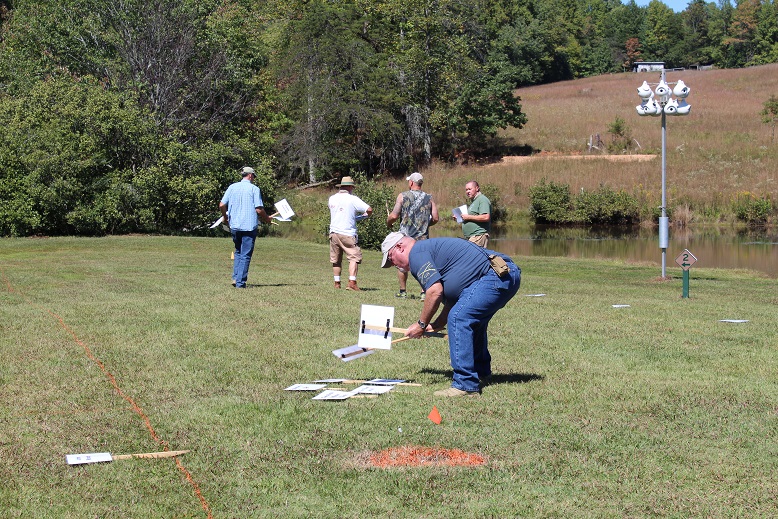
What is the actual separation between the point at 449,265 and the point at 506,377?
60.2 inches

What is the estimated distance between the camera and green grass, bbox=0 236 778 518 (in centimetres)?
550

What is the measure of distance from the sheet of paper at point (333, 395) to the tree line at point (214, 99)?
1008 inches

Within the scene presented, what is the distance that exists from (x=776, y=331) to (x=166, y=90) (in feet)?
99.6

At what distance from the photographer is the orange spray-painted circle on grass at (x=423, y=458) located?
20.0 ft

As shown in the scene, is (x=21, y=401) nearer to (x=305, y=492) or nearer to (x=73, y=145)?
(x=305, y=492)

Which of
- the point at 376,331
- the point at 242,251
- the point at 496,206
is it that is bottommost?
the point at 376,331

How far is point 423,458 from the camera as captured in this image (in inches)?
244

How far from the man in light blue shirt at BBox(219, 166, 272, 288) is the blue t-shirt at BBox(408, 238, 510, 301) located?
7913 millimetres

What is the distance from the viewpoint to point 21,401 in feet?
25.4

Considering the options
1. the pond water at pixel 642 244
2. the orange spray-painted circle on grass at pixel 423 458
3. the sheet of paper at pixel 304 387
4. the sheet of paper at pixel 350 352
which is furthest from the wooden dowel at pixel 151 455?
the pond water at pixel 642 244

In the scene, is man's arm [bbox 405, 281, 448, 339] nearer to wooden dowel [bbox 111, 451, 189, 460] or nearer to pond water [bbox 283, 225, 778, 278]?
wooden dowel [bbox 111, 451, 189, 460]

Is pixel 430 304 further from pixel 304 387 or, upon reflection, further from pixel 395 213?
pixel 395 213

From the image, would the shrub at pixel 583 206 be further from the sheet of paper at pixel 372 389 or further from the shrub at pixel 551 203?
the sheet of paper at pixel 372 389

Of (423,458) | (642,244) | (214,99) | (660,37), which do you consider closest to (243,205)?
(423,458)
